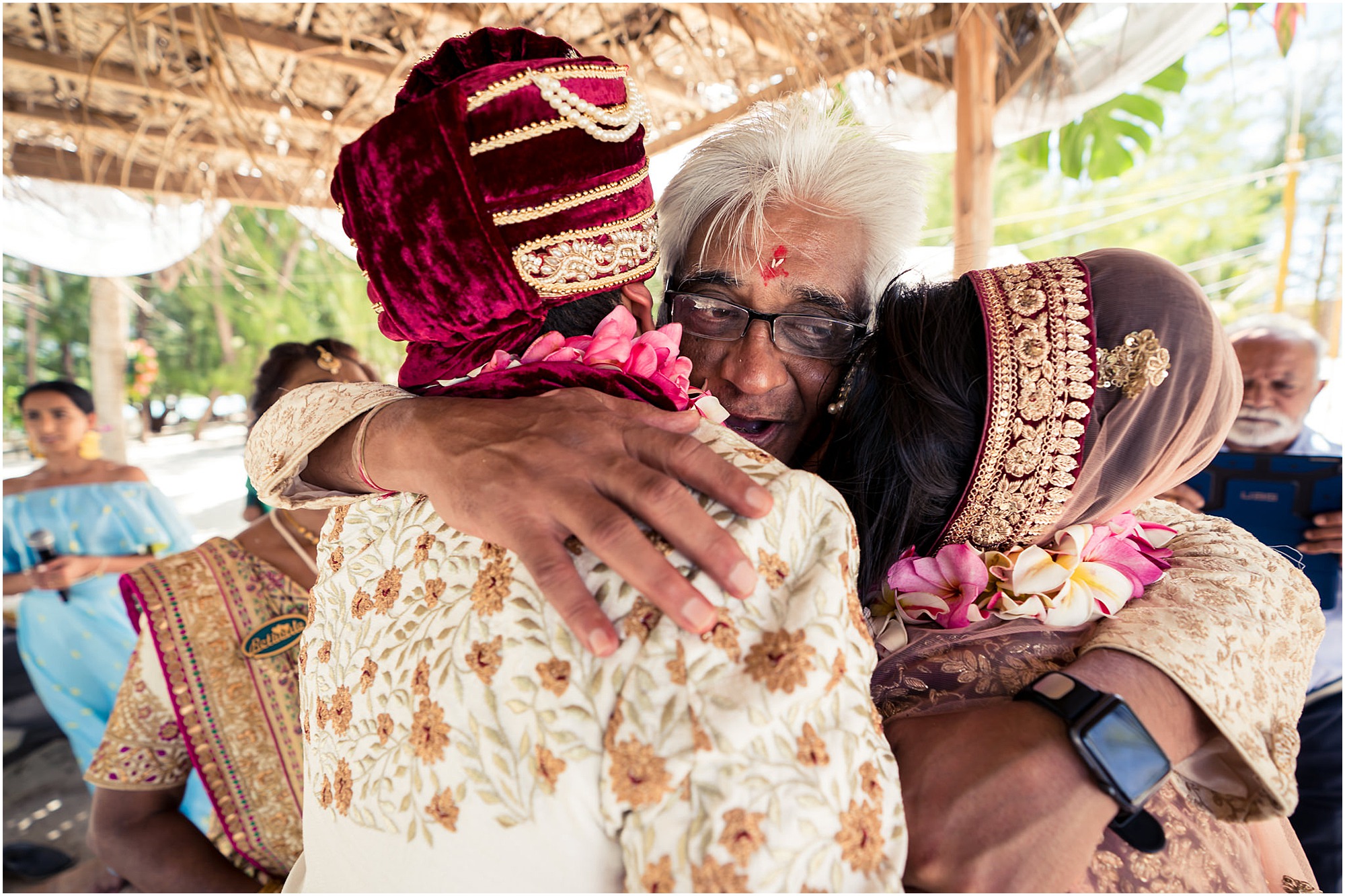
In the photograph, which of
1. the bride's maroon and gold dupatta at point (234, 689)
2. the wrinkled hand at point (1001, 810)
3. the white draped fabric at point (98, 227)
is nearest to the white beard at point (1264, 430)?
A: the wrinkled hand at point (1001, 810)

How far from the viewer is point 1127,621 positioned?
4.06 feet

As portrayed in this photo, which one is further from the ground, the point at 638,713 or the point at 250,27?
the point at 250,27

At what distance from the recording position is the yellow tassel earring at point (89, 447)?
438 cm

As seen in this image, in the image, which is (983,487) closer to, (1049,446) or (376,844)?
(1049,446)

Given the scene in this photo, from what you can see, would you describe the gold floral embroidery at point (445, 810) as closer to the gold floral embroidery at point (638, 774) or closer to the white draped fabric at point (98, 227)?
the gold floral embroidery at point (638, 774)

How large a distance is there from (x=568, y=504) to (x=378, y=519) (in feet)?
1.36

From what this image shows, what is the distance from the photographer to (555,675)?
29.5 inches

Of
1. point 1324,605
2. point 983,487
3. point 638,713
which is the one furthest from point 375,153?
point 1324,605

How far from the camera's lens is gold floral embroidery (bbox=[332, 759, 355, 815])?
2.97ft

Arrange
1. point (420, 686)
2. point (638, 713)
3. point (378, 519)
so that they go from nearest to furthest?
point (638, 713), point (420, 686), point (378, 519)

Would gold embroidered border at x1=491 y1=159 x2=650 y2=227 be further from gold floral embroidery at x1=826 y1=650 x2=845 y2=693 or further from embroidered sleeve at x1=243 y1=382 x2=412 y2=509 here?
gold floral embroidery at x1=826 y1=650 x2=845 y2=693

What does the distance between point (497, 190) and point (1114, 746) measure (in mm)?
1120

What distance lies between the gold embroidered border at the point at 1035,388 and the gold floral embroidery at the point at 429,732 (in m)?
0.98

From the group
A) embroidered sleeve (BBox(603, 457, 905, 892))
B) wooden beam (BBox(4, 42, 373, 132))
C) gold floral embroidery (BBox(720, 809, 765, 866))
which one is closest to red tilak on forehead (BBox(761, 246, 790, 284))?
embroidered sleeve (BBox(603, 457, 905, 892))
